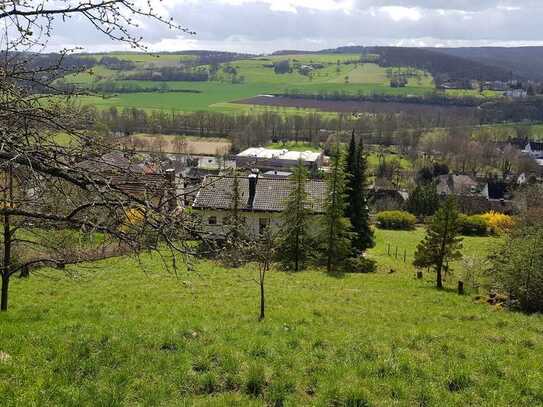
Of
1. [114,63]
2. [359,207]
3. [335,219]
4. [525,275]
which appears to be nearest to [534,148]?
[359,207]

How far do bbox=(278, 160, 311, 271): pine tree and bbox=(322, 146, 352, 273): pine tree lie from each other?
1168mm

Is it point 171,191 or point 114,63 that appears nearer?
point 171,191

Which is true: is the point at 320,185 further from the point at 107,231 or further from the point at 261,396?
the point at 107,231

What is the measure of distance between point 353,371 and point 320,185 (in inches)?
1210

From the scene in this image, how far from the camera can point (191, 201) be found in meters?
5.44

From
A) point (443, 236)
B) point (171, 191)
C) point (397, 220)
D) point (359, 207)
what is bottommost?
point (397, 220)

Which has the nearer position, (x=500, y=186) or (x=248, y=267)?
(x=248, y=267)

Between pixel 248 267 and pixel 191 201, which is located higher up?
pixel 191 201

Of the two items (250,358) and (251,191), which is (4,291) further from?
(251,191)

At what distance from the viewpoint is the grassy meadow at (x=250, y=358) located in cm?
725

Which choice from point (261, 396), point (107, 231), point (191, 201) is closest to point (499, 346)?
point (261, 396)

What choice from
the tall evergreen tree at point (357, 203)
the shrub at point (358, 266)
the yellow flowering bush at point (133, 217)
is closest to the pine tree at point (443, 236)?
the shrub at point (358, 266)

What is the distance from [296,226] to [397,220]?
93.8 feet

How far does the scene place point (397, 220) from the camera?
56625 millimetres
